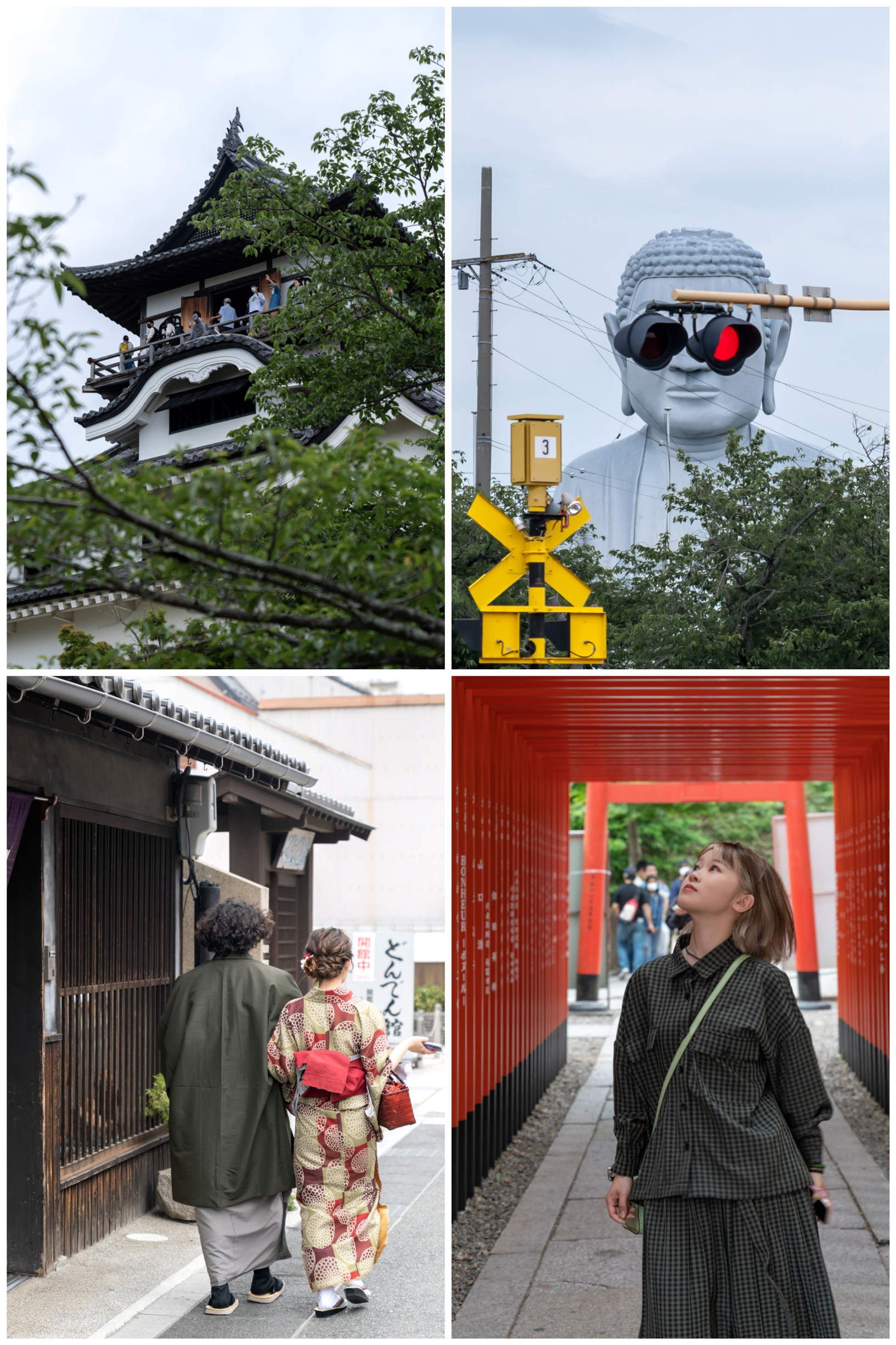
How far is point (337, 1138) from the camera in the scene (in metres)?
4.49

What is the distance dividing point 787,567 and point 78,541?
400cm

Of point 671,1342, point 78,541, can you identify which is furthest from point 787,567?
point 671,1342

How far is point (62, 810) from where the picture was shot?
5.10 meters

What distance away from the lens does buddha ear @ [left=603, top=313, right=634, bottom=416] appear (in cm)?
739

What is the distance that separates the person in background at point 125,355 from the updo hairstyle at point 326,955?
273 centimetres

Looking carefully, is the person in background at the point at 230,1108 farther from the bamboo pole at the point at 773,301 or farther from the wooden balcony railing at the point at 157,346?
the bamboo pole at the point at 773,301

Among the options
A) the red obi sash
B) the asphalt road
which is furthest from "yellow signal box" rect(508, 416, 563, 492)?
the asphalt road

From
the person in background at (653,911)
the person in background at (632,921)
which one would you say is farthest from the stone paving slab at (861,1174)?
the person in background at (653,911)

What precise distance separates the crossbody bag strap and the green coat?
5.92ft

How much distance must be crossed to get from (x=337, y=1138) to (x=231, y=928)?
2.71 ft

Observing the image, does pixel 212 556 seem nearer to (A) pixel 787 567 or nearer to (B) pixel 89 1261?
(B) pixel 89 1261

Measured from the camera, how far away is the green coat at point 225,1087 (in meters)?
4.53

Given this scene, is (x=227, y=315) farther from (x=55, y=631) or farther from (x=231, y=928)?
(x=231, y=928)

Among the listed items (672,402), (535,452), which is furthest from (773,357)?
(535,452)
